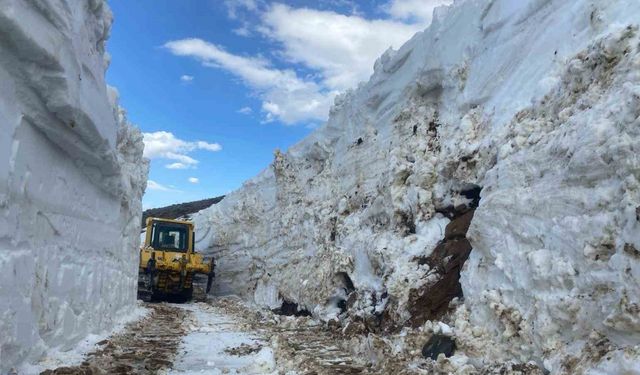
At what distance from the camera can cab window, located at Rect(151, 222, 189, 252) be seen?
18.9 metres

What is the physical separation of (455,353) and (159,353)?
3.61 m

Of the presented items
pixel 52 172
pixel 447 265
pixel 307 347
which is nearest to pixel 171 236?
pixel 307 347

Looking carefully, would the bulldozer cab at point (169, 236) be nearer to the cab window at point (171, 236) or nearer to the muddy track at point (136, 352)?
the cab window at point (171, 236)

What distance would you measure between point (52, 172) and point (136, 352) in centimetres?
255

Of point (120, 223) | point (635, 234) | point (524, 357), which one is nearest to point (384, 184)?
point (120, 223)

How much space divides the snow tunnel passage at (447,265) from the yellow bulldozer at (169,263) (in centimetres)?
1222

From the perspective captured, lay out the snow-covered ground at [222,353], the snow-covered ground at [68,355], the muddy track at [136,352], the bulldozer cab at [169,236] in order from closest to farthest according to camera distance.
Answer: the snow-covered ground at [68,355]
the muddy track at [136,352]
the snow-covered ground at [222,353]
the bulldozer cab at [169,236]

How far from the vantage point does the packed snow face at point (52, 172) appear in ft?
13.5

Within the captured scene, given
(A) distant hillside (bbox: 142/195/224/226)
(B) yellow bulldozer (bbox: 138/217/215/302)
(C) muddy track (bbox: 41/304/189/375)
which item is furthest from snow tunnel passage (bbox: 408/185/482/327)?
(A) distant hillside (bbox: 142/195/224/226)

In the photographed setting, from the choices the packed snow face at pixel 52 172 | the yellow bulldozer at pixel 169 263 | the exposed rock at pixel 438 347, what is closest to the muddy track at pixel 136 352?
the packed snow face at pixel 52 172

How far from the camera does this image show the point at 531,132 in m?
5.86

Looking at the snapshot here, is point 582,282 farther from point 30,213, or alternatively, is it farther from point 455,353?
point 30,213

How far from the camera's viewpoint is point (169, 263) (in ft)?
58.4

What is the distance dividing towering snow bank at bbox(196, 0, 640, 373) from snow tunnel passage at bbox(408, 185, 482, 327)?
3 cm
